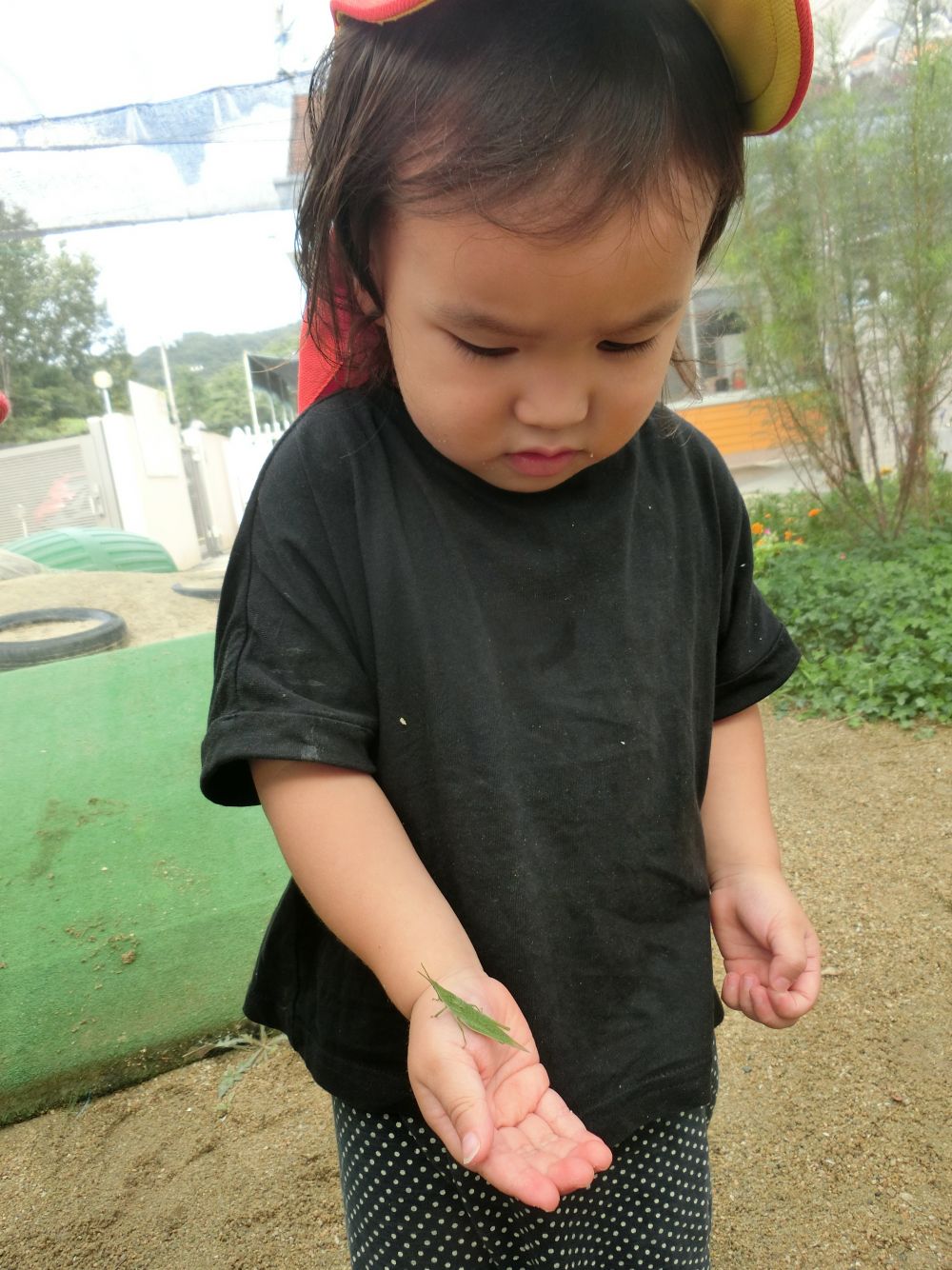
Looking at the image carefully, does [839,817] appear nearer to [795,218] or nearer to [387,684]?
[387,684]

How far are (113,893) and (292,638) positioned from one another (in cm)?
174

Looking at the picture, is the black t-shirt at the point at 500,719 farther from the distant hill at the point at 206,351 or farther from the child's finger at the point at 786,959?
the distant hill at the point at 206,351

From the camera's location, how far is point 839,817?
286 cm

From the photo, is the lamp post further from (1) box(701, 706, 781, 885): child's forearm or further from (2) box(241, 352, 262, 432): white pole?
(1) box(701, 706, 781, 885): child's forearm

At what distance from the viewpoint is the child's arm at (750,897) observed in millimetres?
1067

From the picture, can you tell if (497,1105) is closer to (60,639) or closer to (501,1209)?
(501,1209)

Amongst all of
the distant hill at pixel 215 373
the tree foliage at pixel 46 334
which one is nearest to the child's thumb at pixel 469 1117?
the distant hill at pixel 215 373

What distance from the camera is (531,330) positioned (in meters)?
0.81

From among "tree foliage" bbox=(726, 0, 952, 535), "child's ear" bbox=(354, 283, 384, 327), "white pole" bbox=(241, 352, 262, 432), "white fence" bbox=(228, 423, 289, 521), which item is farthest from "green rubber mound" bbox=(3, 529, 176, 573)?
"child's ear" bbox=(354, 283, 384, 327)

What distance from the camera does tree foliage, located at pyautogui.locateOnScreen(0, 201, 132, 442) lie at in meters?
3.18

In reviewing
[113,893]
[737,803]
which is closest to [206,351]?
[113,893]

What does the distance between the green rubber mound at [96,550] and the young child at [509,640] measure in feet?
12.5

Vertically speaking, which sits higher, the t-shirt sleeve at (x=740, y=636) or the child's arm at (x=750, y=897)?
the t-shirt sleeve at (x=740, y=636)

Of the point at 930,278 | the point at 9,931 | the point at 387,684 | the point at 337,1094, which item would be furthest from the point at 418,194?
the point at 930,278
